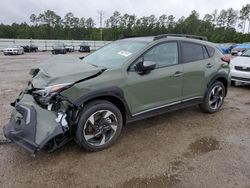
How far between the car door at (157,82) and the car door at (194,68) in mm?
171

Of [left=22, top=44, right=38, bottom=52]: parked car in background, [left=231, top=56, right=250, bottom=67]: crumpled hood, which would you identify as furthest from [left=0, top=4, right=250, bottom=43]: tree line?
[left=231, top=56, right=250, bottom=67]: crumpled hood

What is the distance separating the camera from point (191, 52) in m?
4.50

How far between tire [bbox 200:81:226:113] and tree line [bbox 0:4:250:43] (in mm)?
61159

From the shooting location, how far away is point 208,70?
4.71m

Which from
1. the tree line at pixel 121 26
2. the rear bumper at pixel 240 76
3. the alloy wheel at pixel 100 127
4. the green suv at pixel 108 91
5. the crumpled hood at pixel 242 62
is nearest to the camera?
the green suv at pixel 108 91

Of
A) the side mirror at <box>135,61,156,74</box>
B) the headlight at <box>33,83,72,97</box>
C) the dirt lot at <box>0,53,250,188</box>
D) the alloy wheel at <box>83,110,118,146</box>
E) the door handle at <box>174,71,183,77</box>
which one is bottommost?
the dirt lot at <box>0,53,250,188</box>

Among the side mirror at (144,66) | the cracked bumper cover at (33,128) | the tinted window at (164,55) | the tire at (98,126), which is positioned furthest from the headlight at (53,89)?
the tinted window at (164,55)

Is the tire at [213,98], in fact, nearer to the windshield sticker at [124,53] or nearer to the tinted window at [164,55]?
the tinted window at [164,55]

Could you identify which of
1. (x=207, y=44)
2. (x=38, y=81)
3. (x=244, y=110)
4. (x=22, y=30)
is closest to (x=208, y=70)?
(x=207, y=44)

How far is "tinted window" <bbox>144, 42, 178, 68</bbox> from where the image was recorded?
3.87 meters

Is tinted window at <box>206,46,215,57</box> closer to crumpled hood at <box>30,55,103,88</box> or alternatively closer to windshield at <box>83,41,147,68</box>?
windshield at <box>83,41,147,68</box>

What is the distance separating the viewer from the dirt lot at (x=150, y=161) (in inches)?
108

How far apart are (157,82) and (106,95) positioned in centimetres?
99

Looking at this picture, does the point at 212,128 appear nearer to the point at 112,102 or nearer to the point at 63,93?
the point at 112,102
